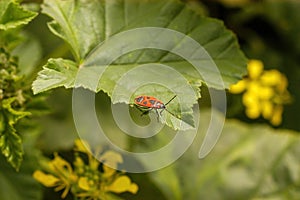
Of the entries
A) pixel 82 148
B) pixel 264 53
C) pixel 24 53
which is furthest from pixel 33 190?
pixel 264 53

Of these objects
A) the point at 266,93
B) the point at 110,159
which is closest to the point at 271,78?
the point at 266,93

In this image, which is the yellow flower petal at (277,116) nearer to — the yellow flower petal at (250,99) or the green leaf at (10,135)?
the yellow flower petal at (250,99)

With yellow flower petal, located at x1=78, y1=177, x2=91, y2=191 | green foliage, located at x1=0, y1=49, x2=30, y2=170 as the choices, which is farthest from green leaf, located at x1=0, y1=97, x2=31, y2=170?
yellow flower petal, located at x1=78, y1=177, x2=91, y2=191

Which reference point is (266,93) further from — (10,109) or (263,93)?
(10,109)

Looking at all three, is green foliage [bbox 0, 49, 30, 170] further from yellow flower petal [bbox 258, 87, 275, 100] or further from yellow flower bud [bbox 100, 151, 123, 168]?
yellow flower petal [bbox 258, 87, 275, 100]

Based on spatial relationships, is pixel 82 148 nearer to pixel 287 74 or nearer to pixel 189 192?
pixel 189 192

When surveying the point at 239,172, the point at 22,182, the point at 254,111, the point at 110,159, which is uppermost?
the point at 254,111
